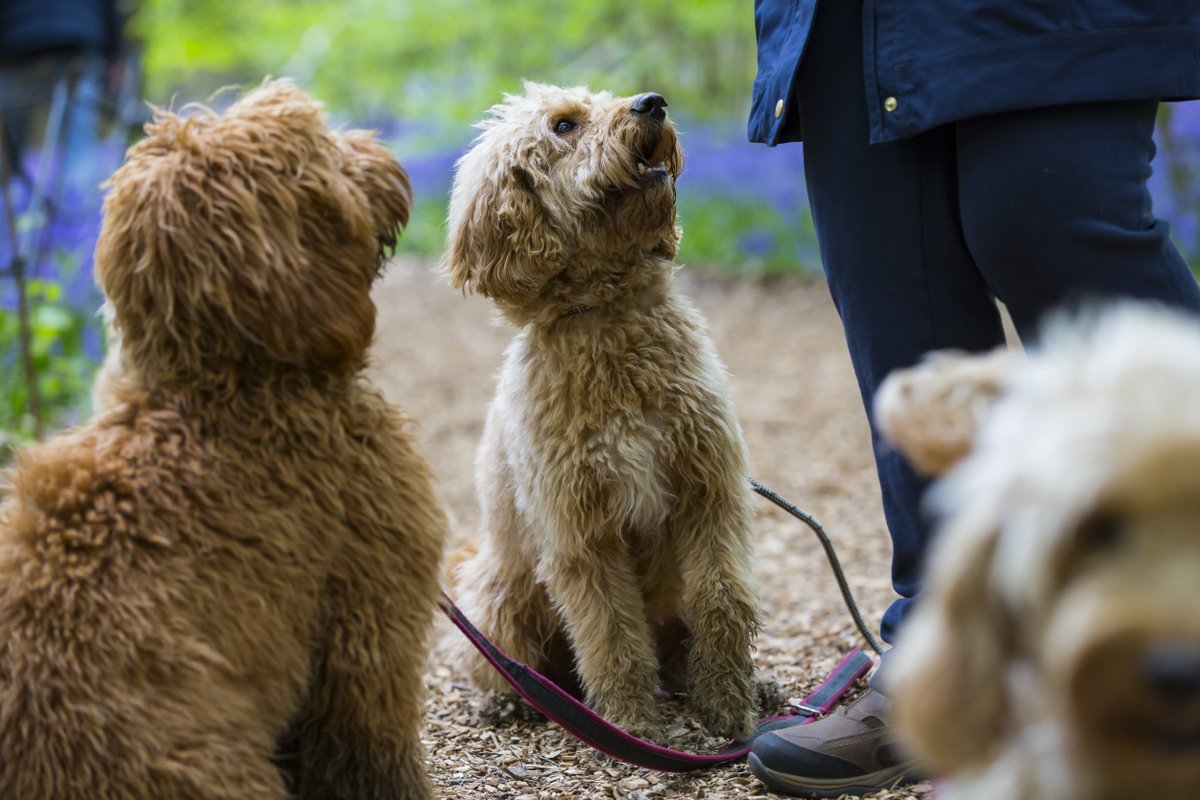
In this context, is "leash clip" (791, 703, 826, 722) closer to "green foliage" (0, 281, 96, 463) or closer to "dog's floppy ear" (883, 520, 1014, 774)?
"dog's floppy ear" (883, 520, 1014, 774)

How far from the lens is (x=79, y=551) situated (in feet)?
7.04

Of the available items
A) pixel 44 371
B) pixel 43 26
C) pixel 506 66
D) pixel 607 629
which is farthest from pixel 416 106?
pixel 607 629

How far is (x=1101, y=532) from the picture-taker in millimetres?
1499

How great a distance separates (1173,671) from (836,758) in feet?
5.46

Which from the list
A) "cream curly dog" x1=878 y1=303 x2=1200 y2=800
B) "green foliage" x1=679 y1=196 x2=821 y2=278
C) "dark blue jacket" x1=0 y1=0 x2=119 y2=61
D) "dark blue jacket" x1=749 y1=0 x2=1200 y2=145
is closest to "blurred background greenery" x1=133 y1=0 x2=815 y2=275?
"green foliage" x1=679 y1=196 x2=821 y2=278

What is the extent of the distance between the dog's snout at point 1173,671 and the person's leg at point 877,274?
4.80 ft

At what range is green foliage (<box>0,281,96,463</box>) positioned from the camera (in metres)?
5.95

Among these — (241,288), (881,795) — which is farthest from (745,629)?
(241,288)

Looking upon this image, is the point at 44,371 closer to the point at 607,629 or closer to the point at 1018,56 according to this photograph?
the point at 607,629

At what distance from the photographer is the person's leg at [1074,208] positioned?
2.50m

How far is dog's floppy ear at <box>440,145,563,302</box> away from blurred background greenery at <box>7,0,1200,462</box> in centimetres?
252

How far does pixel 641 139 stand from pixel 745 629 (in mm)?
1470

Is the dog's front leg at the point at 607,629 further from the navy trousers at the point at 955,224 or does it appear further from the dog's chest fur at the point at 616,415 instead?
the navy trousers at the point at 955,224

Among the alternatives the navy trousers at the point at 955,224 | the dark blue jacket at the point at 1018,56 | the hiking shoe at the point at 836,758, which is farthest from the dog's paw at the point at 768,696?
the dark blue jacket at the point at 1018,56
